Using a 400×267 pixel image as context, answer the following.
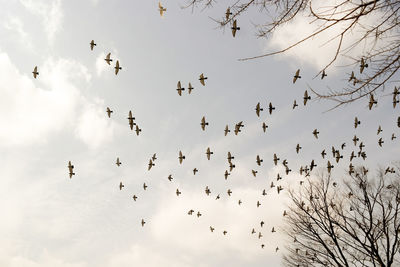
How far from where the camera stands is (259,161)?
38.2 feet

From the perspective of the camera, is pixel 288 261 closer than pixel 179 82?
No

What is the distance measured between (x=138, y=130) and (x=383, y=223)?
1081 cm

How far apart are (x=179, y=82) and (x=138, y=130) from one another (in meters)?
2.81

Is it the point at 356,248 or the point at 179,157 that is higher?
the point at 179,157

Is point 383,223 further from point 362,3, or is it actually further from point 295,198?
point 362,3

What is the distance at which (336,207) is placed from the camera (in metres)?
11.3

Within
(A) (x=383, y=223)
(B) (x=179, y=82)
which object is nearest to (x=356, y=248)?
(A) (x=383, y=223)

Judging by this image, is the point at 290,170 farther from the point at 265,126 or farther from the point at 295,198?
the point at 265,126

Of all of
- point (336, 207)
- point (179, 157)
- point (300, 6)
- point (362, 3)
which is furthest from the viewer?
point (179, 157)

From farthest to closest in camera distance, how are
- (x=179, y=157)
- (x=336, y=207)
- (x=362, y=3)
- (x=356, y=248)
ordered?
(x=179, y=157), (x=336, y=207), (x=356, y=248), (x=362, y=3)

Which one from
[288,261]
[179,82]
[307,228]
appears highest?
[179,82]

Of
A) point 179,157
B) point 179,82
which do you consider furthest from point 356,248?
point 179,82


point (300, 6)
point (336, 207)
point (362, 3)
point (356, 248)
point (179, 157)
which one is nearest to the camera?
point (362, 3)

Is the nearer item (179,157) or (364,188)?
(364,188)
